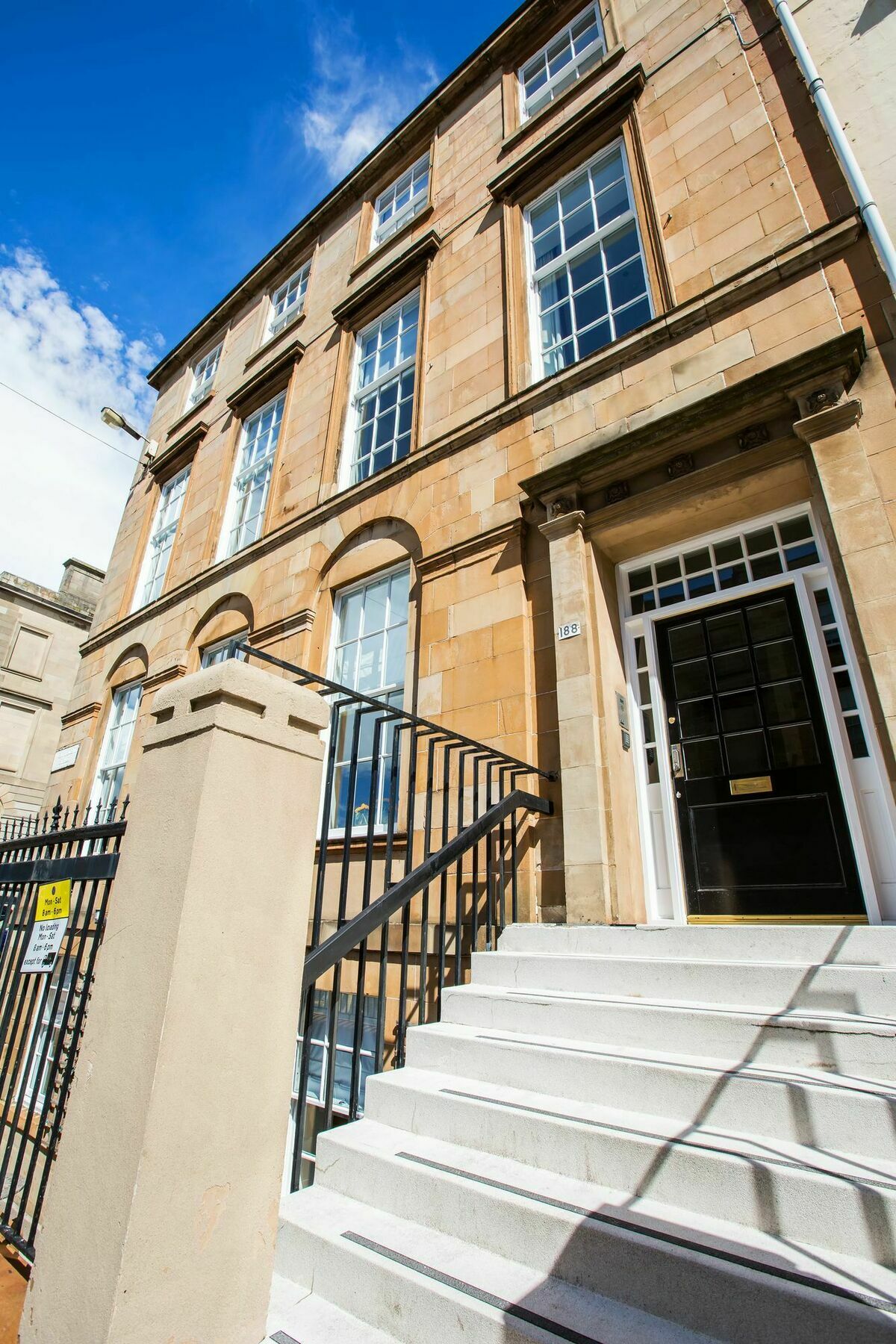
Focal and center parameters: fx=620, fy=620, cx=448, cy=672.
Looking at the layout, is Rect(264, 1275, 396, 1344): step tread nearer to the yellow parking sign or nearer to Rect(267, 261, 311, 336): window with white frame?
the yellow parking sign

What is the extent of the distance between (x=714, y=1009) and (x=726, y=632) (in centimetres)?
293

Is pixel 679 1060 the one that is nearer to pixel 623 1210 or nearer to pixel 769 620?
pixel 623 1210

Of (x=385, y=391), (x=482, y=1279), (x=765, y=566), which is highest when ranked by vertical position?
(x=385, y=391)

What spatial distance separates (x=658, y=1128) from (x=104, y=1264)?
1.63 meters

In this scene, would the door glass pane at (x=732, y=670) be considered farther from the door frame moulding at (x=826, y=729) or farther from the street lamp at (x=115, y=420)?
the street lamp at (x=115, y=420)

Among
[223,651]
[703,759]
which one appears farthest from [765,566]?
[223,651]

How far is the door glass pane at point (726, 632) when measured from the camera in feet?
15.2

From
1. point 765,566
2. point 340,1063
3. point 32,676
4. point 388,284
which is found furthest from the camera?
point 32,676

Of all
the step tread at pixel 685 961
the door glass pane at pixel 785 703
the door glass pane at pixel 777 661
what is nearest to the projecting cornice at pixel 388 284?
the door glass pane at pixel 777 661

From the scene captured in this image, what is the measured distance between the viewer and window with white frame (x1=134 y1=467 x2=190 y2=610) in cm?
1177

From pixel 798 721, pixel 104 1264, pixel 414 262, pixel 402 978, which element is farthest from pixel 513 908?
pixel 414 262

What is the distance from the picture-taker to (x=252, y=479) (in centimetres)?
1045

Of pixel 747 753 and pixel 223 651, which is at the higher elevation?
pixel 223 651

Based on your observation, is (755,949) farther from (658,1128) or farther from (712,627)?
(712,627)
